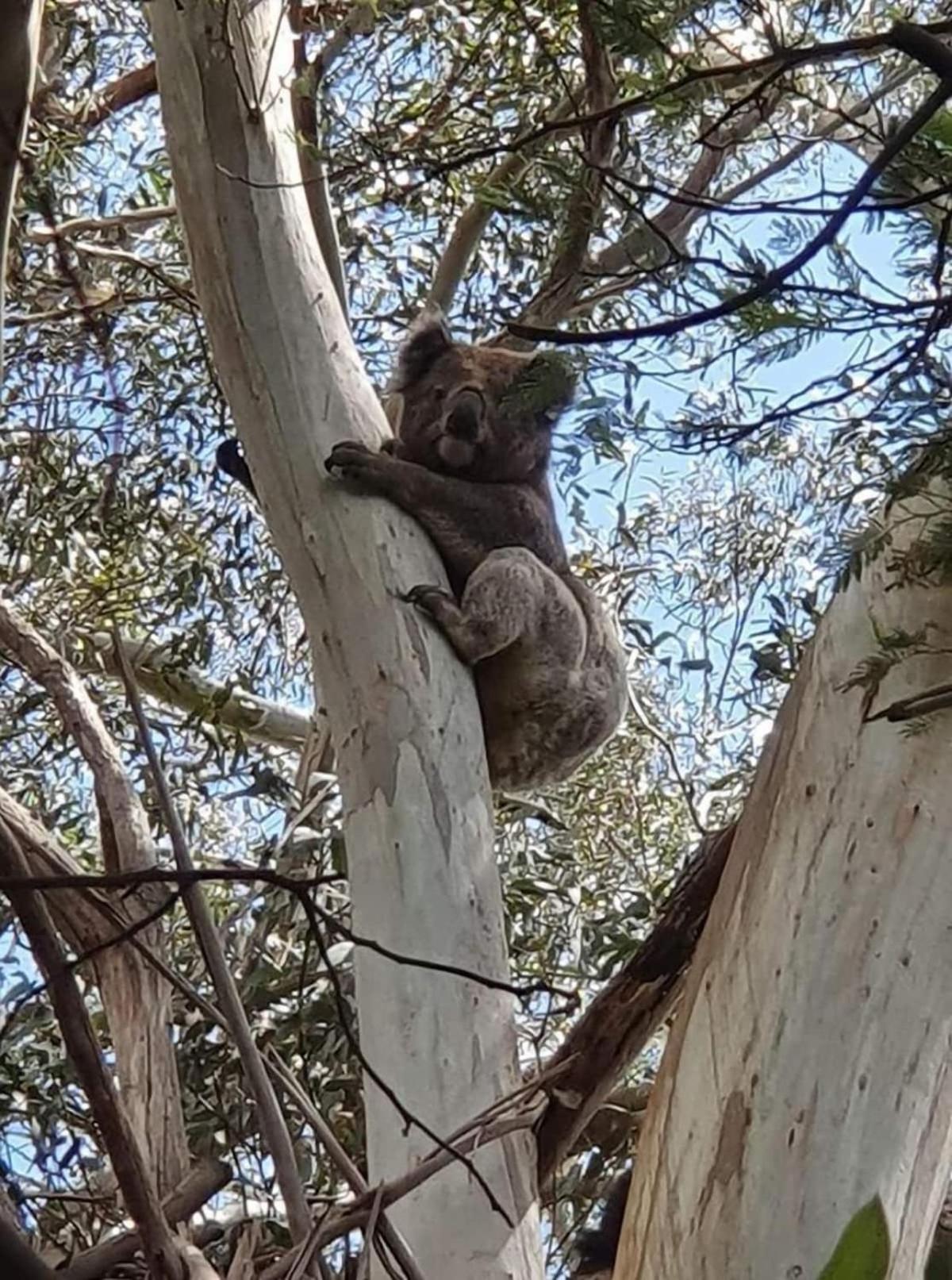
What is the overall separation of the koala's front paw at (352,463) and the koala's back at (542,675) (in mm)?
275

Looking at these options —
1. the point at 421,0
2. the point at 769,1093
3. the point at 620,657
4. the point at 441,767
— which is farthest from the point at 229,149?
the point at 769,1093

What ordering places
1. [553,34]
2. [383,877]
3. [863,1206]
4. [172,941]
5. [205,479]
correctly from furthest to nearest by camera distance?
[205,479], [172,941], [553,34], [383,877], [863,1206]

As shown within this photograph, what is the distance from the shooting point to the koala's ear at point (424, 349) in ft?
11.2

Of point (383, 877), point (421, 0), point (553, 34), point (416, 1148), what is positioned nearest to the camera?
point (416, 1148)

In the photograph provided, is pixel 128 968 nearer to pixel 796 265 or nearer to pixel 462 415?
pixel 462 415

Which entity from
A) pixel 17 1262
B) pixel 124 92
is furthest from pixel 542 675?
pixel 17 1262

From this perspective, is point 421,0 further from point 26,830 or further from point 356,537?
point 26,830

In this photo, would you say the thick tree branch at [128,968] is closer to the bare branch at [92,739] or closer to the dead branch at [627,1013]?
the bare branch at [92,739]

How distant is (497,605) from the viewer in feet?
8.90

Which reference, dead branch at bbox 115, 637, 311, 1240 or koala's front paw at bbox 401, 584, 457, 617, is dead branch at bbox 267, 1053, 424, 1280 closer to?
dead branch at bbox 115, 637, 311, 1240

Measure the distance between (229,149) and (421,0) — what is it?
43 centimetres

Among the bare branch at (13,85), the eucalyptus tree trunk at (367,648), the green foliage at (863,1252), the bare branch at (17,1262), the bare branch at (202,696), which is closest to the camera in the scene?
the bare branch at (17,1262)

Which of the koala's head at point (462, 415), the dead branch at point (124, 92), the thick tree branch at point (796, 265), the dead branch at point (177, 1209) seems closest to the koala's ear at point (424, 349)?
the koala's head at point (462, 415)

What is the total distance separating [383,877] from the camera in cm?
215
